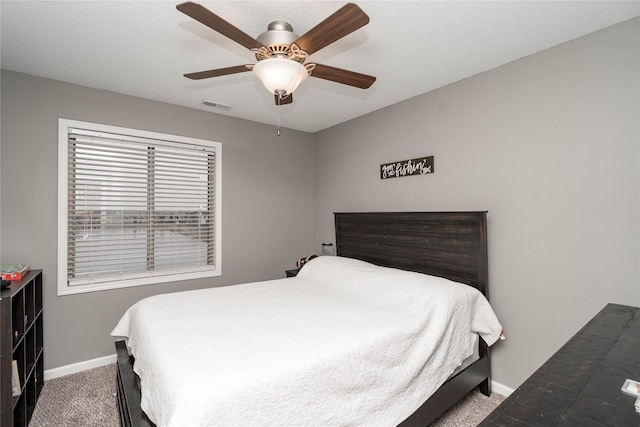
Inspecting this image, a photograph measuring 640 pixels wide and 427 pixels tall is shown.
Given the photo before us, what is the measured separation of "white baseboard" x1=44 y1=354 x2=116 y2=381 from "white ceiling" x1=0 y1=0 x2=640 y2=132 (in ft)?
8.28

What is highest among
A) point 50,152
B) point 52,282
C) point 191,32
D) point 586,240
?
point 191,32

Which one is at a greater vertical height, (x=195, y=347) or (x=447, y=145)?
(x=447, y=145)

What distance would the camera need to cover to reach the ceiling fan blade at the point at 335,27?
123cm

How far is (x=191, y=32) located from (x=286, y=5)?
70 centimetres

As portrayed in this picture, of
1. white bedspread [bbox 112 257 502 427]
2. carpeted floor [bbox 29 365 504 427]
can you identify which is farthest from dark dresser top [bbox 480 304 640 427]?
carpeted floor [bbox 29 365 504 427]

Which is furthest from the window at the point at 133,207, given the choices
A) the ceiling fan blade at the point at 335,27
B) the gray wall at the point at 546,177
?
the gray wall at the point at 546,177

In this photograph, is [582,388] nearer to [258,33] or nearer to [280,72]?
[280,72]

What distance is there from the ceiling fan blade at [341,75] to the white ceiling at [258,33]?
1.04 ft

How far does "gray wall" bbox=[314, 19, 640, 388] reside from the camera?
187 cm

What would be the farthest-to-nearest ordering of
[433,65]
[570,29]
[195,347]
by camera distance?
1. [433,65]
2. [570,29]
3. [195,347]

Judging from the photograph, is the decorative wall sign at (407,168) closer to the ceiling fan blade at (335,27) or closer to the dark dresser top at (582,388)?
the ceiling fan blade at (335,27)

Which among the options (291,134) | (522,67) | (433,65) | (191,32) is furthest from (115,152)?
(522,67)

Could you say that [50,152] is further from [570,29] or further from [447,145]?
[570,29]

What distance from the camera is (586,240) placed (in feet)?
6.53
